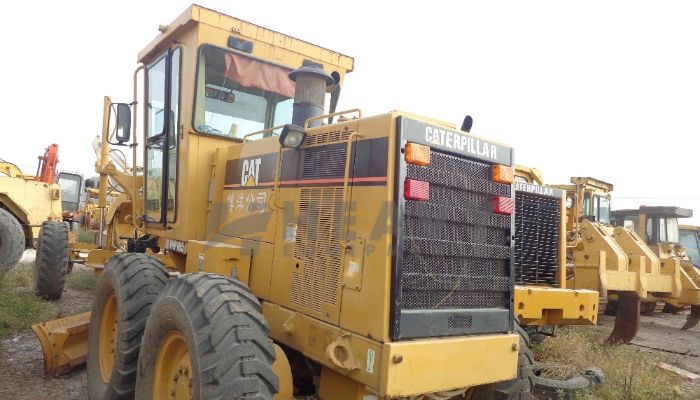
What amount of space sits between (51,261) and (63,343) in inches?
120

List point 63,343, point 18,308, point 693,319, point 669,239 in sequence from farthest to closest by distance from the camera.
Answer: point 669,239 < point 693,319 < point 18,308 < point 63,343

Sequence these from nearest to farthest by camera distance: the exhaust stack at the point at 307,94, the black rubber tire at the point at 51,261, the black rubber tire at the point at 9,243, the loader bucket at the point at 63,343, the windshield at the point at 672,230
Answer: the exhaust stack at the point at 307,94, the loader bucket at the point at 63,343, the black rubber tire at the point at 51,261, the black rubber tire at the point at 9,243, the windshield at the point at 672,230

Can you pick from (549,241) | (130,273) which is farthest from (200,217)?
(549,241)

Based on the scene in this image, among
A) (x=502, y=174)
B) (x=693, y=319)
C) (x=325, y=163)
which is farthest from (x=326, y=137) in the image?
(x=693, y=319)

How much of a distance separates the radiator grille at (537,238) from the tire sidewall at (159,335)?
377 cm

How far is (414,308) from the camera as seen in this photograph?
9.35ft

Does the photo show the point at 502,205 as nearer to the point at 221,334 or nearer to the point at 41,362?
the point at 221,334

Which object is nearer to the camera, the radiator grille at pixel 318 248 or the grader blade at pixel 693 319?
the radiator grille at pixel 318 248

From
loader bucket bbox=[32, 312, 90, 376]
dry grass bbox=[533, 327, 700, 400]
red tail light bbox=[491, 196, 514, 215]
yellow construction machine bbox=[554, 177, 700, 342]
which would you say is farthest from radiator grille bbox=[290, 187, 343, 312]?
yellow construction machine bbox=[554, 177, 700, 342]

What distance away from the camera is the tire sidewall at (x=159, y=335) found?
2.85m

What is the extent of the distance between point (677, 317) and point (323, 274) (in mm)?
13013

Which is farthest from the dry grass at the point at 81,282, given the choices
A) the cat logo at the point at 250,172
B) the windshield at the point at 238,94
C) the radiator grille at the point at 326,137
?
the radiator grille at the point at 326,137

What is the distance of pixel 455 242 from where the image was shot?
10.0 feet

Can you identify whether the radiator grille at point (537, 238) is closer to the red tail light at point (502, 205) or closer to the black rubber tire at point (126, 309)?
the red tail light at point (502, 205)
